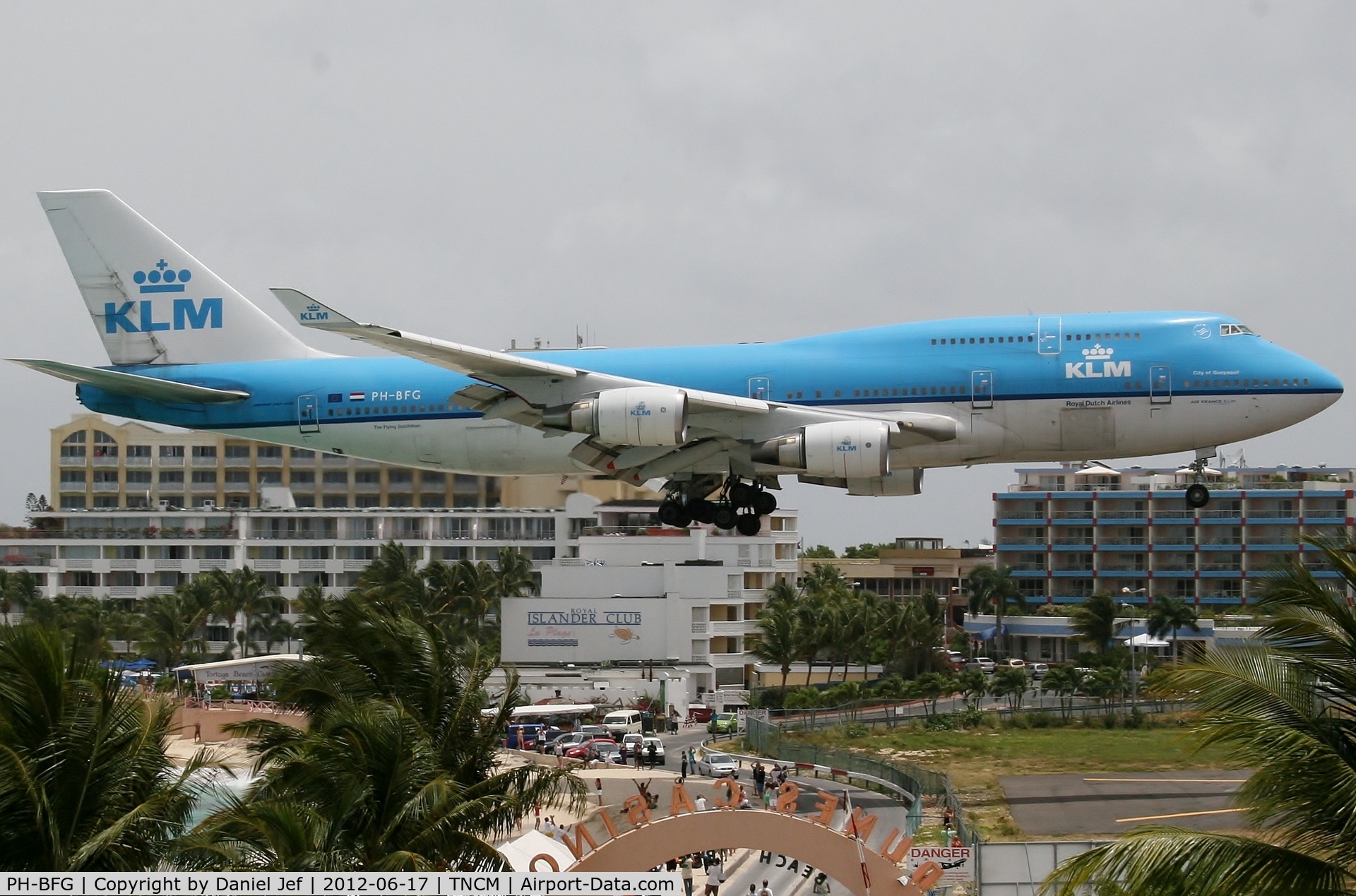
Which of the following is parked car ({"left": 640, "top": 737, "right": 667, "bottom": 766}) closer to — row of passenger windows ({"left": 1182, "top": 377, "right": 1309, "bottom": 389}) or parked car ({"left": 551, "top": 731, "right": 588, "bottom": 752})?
parked car ({"left": 551, "top": 731, "right": 588, "bottom": 752})

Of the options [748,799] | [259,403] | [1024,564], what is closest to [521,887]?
[259,403]

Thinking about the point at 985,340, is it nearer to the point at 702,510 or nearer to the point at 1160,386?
the point at 1160,386

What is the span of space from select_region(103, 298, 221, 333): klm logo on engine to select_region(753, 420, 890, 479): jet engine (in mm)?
18689

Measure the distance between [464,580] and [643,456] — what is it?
6424 centimetres

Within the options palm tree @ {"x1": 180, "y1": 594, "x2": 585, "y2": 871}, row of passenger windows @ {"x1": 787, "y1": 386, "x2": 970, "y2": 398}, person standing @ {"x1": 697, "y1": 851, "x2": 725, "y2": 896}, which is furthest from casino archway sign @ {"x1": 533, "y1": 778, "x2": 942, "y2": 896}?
row of passenger windows @ {"x1": 787, "y1": 386, "x2": 970, "y2": 398}

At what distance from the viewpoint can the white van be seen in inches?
2793

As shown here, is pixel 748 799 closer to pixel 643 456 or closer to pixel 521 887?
pixel 643 456

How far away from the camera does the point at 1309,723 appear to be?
47.8ft

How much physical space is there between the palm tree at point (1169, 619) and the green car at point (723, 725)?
33.9 m

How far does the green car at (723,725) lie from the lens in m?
72.8

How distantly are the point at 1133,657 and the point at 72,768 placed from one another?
6997 cm

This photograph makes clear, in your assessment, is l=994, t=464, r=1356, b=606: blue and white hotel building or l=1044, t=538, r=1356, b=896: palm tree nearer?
l=1044, t=538, r=1356, b=896: palm tree

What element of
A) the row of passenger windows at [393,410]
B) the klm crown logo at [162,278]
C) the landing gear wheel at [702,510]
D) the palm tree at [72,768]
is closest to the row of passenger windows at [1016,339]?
the landing gear wheel at [702,510]

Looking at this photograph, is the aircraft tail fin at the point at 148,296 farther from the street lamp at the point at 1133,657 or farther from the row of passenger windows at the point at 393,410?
the street lamp at the point at 1133,657
